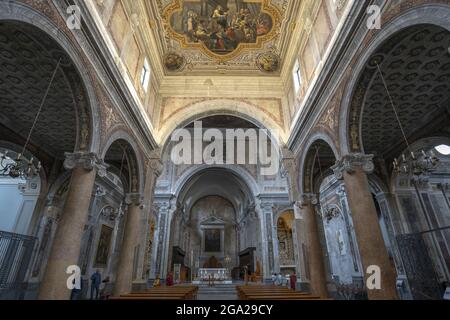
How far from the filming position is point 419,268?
777 cm

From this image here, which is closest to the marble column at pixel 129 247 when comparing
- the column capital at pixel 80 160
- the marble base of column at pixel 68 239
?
the marble base of column at pixel 68 239

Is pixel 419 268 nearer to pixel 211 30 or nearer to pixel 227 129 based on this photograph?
pixel 211 30

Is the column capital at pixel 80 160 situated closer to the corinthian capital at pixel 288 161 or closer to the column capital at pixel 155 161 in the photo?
the column capital at pixel 155 161

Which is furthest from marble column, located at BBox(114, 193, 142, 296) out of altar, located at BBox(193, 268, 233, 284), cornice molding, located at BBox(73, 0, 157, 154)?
altar, located at BBox(193, 268, 233, 284)

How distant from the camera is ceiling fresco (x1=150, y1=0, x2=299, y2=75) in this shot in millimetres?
11320

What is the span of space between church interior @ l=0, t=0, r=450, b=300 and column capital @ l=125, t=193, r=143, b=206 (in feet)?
0.19

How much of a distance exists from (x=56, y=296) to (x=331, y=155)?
37.4 feet


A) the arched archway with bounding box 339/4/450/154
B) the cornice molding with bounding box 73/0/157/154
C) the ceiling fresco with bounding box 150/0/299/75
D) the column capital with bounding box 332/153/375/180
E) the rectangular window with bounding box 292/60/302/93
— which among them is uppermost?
the ceiling fresco with bounding box 150/0/299/75

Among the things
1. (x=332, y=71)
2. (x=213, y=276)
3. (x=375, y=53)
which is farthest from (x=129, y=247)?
(x=213, y=276)

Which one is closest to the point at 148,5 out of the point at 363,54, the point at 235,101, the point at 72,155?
the point at 235,101

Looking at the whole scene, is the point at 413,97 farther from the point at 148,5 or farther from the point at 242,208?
the point at 242,208

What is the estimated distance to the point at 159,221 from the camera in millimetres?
18953

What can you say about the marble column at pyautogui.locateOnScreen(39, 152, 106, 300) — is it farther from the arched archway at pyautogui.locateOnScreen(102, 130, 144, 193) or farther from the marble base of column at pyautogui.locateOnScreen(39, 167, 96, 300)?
the arched archway at pyautogui.locateOnScreen(102, 130, 144, 193)
